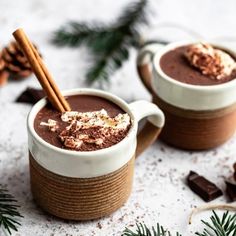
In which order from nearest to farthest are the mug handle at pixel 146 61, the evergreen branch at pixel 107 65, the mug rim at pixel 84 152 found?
1. the mug rim at pixel 84 152
2. the mug handle at pixel 146 61
3. the evergreen branch at pixel 107 65

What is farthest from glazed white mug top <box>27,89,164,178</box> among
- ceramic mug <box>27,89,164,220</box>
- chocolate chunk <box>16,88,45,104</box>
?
chocolate chunk <box>16,88,45,104</box>

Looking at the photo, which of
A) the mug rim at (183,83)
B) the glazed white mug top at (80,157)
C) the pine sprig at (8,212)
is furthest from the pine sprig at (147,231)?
the mug rim at (183,83)

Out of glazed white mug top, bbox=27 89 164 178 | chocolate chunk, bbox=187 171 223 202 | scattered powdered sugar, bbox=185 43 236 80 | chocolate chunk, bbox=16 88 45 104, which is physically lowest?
chocolate chunk, bbox=16 88 45 104

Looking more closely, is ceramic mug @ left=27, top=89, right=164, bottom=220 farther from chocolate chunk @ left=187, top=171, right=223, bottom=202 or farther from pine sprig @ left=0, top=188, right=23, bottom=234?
chocolate chunk @ left=187, top=171, right=223, bottom=202

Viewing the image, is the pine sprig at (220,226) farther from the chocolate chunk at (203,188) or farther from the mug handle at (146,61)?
the mug handle at (146,61)

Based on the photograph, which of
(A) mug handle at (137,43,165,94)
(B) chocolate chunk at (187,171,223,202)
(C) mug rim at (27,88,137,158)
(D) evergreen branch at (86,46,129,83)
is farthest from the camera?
(D) evergreen branch at (86,46,129,83)

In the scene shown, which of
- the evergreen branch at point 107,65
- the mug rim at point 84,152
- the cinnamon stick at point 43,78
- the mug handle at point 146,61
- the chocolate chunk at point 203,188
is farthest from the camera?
the evergreen branch at point 107,65

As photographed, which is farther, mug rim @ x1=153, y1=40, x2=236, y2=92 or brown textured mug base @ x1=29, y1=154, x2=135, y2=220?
mug rim @ x1=153, y1=40, x2=236, y2=92
